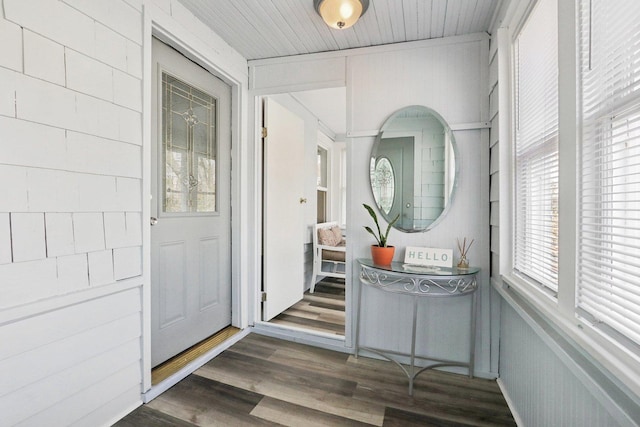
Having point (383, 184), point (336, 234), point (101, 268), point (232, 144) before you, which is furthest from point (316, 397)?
point (336, 234)

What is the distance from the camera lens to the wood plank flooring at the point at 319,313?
2717 mm

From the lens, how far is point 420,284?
1.91 metres

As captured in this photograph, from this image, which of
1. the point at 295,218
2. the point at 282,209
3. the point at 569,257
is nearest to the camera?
the point at 569,257

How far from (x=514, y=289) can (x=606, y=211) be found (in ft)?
2.67

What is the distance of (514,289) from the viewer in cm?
159

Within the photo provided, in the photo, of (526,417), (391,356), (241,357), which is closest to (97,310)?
(241,357)

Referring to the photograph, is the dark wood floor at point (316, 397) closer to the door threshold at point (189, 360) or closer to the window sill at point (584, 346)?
the door threshold at point (189, 360)

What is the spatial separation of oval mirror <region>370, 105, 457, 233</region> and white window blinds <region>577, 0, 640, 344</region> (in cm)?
115

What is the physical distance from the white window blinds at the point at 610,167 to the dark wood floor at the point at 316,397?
1092 millimetres

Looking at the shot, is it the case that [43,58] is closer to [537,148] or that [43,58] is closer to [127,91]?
[127,91]

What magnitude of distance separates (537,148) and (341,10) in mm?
1280

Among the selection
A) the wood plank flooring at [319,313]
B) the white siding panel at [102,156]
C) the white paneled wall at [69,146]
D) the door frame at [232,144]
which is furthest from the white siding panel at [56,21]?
the wood plank flooring at [319,313]

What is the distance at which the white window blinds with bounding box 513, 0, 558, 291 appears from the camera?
123cm

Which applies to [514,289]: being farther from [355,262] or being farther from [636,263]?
[355,262]
